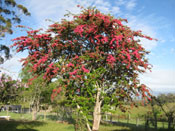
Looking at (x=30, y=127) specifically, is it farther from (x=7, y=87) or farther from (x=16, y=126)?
(x=7, y=87)

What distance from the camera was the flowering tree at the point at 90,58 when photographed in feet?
23.2

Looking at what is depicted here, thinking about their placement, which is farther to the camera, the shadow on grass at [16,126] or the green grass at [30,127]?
the green grass at [30,127]

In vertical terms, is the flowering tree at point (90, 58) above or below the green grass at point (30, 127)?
above

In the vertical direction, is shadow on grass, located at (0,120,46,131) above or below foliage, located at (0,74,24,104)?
below

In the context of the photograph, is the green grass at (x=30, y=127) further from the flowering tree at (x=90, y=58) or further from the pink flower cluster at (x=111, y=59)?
the pink flower cluster at (x=111, y=59)

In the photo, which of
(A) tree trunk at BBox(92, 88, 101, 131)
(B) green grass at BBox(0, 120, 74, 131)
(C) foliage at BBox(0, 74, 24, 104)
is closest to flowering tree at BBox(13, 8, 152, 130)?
(A) tree trunk at BBox(92, 88, 101, 131)

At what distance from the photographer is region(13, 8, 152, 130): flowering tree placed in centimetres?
707

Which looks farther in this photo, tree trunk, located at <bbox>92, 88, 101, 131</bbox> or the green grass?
the green grass

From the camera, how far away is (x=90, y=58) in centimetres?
718

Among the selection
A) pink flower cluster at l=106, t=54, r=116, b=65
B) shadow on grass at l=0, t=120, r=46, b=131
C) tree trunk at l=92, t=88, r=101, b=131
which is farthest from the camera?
shadow on grass at l=0, t=120, r=46, b=131

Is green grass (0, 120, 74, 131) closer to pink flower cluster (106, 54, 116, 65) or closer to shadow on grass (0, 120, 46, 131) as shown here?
shadow on grass (0, 120, 46, 131)

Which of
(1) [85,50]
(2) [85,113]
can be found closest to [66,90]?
(2) [85,113]

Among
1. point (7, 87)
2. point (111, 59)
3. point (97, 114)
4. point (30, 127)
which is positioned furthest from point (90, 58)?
point (7, 87)

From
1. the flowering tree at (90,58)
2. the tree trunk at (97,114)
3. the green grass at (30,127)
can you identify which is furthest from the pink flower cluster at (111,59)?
the green grass at (30,127)
